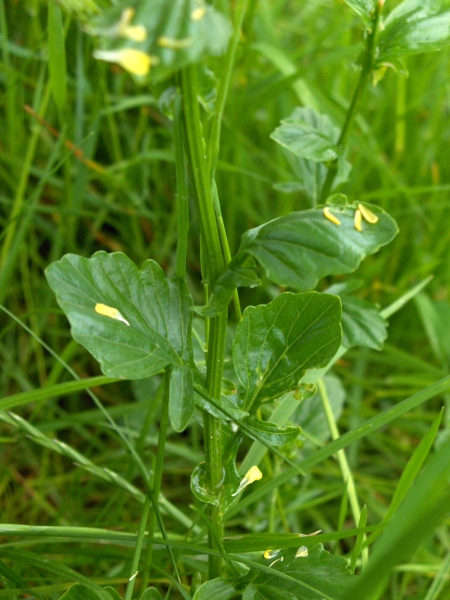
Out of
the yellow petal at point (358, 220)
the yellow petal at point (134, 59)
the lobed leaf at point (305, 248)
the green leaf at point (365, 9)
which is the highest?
the green leaf at point (365, 9)

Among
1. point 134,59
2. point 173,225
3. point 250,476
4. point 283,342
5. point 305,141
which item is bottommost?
point 173,225

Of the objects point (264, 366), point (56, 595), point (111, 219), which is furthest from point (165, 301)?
point (111, 219)

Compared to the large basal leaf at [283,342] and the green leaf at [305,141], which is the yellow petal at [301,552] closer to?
the large basal leaf at [283,342]

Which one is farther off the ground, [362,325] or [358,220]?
[358,220]

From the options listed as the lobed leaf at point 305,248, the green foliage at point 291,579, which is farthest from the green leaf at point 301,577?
the lobed leaf at point 305,248

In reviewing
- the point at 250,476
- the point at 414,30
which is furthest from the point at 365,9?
the point at 250,476

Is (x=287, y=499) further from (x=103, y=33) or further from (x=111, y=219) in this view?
(x=103, y=33)

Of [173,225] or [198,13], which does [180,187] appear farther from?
[173,225]
